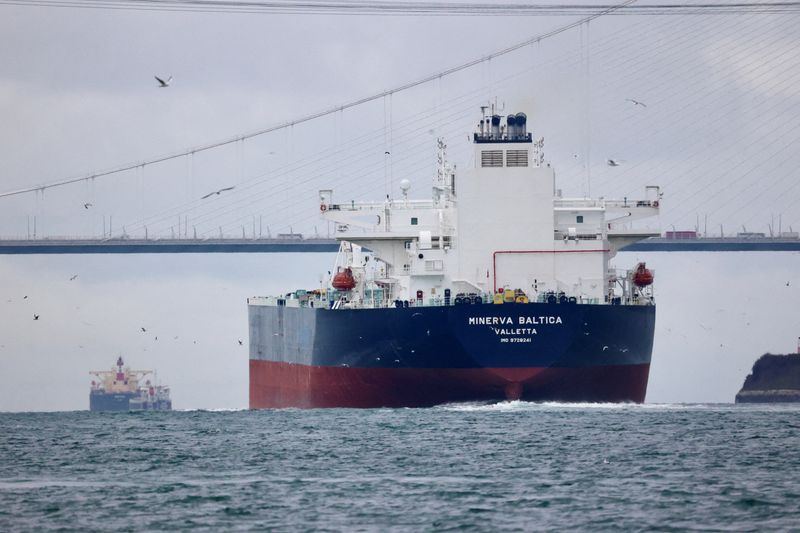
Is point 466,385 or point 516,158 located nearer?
point 466,385

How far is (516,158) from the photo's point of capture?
56906 mm

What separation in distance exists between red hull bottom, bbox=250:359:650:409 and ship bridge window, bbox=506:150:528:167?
296 inches

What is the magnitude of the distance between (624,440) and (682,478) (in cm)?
753

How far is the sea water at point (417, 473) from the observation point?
96.6ft

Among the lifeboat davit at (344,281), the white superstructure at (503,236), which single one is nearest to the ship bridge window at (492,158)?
the white superstructure at (503,236)

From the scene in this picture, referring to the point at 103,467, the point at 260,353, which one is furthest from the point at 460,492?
the point at 260,353

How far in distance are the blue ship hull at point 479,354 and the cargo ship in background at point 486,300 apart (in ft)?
0.14

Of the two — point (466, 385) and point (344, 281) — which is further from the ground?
point (344, 281)

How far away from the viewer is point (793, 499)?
30.9m

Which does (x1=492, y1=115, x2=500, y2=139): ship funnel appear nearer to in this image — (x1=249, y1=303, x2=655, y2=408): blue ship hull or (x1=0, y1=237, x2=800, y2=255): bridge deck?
(x1=249, y1=303, x2=655, y2=408): blue ship hull

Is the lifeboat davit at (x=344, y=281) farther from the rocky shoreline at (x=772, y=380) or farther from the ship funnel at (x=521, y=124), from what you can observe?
the rocky shoreline at (x=772, y=380)

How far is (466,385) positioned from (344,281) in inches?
300

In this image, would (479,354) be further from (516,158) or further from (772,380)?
(772,380)

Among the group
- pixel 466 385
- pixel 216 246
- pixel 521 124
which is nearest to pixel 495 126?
pixel 521 124
